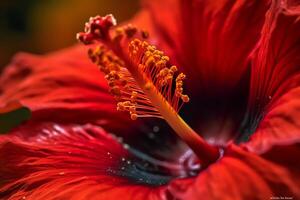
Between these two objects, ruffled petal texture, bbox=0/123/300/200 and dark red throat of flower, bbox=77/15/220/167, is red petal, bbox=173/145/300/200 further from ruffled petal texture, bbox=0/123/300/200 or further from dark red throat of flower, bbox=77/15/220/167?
dark red throat of flower, bbox=77/15/220/167

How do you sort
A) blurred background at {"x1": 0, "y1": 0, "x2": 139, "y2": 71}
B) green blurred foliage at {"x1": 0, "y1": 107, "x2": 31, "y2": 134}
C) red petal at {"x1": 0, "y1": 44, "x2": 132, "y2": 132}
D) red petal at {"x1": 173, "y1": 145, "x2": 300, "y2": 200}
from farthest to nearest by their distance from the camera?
1. blurred background at {"x1": 0, "y1": 0, "x2": 139, "y2": 71}
2. green blurred foliage at {"x1": 0, "y1": 107, "x2": 31, "y2": 134}
3. red petal at {"x1": 0, "y1": 44, "x2": 132, "y2": 132}
4. red petal at {"x1": 173, "y1": 145, "x2": 300, "y2": 200}

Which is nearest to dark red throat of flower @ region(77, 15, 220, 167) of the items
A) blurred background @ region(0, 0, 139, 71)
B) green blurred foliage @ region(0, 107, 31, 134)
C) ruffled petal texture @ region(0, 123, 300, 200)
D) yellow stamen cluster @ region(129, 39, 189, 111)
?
yellow stamen cluster @ region(129, 39, 189, 111)

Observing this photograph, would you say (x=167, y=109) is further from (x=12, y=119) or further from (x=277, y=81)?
(x=12, y=119)

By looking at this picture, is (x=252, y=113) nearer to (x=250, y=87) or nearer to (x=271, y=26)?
(x=250, y=87)

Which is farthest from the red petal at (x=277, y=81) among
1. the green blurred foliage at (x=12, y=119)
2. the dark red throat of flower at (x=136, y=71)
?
the green blurred foliage at (x=12, y=119)

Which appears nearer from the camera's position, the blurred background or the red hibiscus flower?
the red hibiscus flower

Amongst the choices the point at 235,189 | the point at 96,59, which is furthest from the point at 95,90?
the point at 235,189

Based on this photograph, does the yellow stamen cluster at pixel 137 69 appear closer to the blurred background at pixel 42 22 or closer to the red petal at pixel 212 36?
the red petal at pixel 212 36
